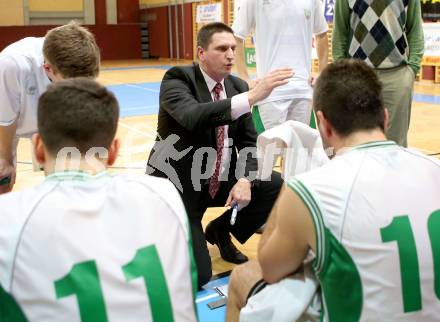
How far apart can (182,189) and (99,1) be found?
72.9 feet

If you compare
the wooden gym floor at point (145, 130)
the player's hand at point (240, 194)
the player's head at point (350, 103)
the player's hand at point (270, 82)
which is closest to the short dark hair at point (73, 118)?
the wooden gym floor at point (145, 130)

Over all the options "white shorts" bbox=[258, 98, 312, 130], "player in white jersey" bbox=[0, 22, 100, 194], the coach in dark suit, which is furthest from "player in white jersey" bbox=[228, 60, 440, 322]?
"white shorts" bbox=[258, 98, 312, 130]

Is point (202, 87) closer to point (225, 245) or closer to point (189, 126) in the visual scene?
point (189, 126)

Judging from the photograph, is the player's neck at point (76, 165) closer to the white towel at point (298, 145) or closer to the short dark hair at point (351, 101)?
the short dark hair at point (351, 101)

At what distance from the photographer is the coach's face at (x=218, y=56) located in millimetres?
3273

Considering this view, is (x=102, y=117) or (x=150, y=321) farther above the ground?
(x=102, y=117)

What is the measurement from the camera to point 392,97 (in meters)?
3.61

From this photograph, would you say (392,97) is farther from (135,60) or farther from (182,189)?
→ (135,60)

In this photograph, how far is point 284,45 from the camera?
3.96m

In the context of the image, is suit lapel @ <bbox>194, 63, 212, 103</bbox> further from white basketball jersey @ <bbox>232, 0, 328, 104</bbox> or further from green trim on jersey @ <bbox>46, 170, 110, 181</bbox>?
green trim on jersey @ <bbox>46, 170, 110, 181</bbox>

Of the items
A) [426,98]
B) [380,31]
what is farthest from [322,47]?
[426,98]

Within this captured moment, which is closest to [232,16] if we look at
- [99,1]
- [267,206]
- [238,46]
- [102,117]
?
[99,1]

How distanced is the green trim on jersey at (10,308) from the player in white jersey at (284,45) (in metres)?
2.90

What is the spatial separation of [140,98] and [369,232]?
32.7 ft
